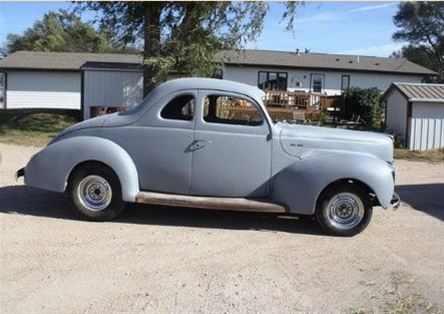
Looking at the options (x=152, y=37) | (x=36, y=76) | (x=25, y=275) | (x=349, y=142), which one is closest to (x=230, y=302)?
(x=25, y=275)

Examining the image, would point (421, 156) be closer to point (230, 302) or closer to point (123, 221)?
point (123, 221)

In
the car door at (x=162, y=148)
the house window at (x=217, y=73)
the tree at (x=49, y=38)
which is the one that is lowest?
the car door at (x=162, y=148)

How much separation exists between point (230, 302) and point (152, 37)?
56.6ft

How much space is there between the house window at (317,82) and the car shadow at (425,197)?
26296mm

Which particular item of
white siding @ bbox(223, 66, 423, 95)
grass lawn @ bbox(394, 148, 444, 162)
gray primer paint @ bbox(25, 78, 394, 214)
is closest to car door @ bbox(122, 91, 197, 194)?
gray primer paint @ bbox(25, 78, 394, 214)

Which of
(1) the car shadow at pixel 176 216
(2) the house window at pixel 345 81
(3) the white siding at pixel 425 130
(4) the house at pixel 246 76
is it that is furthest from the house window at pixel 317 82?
(1) the car shadow at pixel 176 216

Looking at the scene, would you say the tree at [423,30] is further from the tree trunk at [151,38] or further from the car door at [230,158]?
the car door at [230,158]

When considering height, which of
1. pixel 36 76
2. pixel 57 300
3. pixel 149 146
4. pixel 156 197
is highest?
pixel 36 76

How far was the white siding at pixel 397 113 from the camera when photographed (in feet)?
62.4

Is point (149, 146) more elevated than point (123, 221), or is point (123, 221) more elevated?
point (149, 146)

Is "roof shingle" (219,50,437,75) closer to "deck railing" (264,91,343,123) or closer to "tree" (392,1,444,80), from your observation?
"deck railing" (264,91,343,123)

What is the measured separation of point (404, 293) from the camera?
5.42 m

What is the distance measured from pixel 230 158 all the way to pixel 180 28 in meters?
13.9

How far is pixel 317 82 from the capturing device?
3791cm
